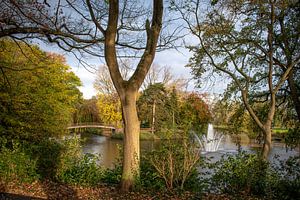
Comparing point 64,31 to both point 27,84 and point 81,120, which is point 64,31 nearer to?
point 27,84

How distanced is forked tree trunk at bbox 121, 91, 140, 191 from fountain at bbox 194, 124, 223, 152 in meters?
1.58

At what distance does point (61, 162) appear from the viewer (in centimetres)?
728

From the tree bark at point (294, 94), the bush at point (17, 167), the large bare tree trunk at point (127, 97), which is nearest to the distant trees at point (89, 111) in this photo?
the tree bark at point (294, 94)

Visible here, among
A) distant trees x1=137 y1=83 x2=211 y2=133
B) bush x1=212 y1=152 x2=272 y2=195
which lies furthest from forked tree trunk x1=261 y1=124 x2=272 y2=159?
distant trees x1=137 y1=83 x2=211 y2=133

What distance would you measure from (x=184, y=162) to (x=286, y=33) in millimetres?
5999

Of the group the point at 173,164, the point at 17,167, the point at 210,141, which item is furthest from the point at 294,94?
the point at 17,167

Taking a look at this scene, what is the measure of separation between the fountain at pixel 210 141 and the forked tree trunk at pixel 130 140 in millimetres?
1584

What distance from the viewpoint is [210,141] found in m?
7.21

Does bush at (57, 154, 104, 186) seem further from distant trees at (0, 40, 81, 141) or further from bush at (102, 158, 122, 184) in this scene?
distant trees at (0, 40, 81, 141)

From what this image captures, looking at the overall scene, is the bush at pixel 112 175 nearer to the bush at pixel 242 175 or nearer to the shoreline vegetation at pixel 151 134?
the shoreline vegetation at pixel 151 134

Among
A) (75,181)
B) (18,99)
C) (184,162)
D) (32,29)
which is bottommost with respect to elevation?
(75,181)

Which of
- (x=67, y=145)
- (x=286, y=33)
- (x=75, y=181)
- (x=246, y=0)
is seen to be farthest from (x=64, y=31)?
(x=286, y=33)

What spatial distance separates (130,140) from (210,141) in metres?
2.38

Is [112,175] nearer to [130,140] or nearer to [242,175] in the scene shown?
[130,140]
